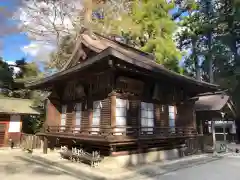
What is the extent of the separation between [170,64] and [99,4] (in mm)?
10066

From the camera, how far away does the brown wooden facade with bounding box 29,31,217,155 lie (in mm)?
9383

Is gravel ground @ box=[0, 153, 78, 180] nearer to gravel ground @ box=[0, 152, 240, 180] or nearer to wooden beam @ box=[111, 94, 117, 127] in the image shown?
gravel ground @ box=[0, 152, 240, 180]

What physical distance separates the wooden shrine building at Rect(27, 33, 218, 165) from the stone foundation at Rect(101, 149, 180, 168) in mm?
260

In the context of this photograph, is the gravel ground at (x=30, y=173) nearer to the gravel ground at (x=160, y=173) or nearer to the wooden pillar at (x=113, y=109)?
the gravel ground at (x=160, y=173)

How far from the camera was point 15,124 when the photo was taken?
19.1 metres

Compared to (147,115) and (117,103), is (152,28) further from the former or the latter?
(117,103)

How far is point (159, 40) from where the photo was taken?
73.5 ft

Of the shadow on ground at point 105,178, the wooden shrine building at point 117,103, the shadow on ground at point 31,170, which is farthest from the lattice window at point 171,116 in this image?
the shadow on ground at point 31,170

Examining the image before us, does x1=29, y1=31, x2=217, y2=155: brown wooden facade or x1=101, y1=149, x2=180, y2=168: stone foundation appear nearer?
x1=29, y1=31, x2=217, y2=155: brown wooden facade

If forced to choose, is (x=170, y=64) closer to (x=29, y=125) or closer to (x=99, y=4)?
(x=99, y=4)

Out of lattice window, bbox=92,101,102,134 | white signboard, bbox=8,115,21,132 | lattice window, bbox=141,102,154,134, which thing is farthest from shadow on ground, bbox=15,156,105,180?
white signboard, bbox=8,115,21,132

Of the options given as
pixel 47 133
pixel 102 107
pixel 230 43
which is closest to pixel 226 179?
pixel 102 107

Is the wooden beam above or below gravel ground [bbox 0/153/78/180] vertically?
above

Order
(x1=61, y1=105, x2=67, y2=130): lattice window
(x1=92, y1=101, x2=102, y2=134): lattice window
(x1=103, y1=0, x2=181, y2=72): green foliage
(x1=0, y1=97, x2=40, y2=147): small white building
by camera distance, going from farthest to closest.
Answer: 1. (x1=103, y1=0, x2=181, y2=72): green foliage
2. (x1=0, y1=97, x2=40, y2=147): small white building
3. (x1=61, y1=105, x2=67, y2=130): lattice window
4. (x1=92, y1=101, x2=102, y2=134): lattice window
